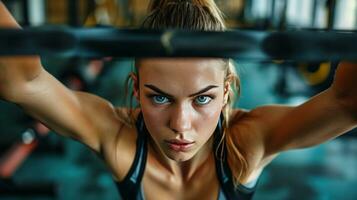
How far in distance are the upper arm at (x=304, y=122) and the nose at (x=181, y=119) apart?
195mm

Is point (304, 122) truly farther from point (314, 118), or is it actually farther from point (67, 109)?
point (67, 109)

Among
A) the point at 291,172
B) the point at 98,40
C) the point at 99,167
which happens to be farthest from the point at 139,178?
the point at 291,172

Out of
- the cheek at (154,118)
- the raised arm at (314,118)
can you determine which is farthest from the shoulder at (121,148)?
the raised arm at (314,118)

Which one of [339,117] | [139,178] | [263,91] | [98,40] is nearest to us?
[98,40]

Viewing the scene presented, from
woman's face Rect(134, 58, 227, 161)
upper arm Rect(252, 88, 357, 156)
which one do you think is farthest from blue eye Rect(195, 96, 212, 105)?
upper arm Rect(252, 88, 357, 156)

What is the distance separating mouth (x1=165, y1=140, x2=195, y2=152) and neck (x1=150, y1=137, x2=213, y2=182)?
0.63ft

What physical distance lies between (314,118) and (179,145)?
226 mm

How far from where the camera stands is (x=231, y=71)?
78 cm

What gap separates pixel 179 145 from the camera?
696 mm

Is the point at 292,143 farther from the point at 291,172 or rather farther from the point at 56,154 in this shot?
the point at 56,154

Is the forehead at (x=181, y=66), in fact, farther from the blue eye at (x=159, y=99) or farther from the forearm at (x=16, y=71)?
the forearm at (x=16, y=71)

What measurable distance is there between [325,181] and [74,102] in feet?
4.51

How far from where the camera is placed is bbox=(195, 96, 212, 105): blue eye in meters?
0.68

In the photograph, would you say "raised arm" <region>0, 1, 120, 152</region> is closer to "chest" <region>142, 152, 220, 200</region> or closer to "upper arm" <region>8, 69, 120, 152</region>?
"upper arm" <region>8, 69, 120, 152</region>
